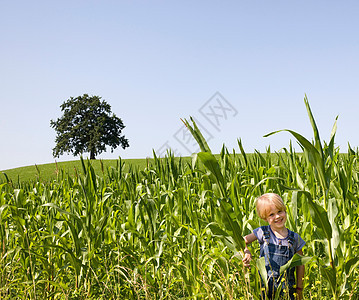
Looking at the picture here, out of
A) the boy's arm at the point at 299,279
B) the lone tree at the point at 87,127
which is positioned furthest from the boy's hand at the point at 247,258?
the lone tree at the point at 87,127

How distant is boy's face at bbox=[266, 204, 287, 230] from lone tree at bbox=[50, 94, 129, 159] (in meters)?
33.5

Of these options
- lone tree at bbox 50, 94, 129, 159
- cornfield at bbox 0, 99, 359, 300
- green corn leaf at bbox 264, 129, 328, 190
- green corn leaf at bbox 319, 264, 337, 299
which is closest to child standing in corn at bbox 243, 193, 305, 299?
cornfield at bbox 0, 99, 359, 300

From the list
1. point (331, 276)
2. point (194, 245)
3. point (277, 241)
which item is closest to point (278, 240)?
point (277, 241)

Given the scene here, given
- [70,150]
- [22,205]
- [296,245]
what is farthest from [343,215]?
[70,150]

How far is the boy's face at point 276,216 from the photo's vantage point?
258 centimetres

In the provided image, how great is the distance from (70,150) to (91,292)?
3386 centimetres

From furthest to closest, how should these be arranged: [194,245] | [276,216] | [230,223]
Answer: [194,245]
[276,216]
[230,223]

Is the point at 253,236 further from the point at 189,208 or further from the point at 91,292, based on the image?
the point at 91,292

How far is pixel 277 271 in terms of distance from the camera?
2.63 metres

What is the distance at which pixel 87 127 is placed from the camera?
3625 cm

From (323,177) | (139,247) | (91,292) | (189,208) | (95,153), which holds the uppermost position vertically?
(95,153)

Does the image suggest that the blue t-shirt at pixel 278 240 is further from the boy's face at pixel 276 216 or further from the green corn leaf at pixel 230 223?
the green corn leaf at pixel 230 223

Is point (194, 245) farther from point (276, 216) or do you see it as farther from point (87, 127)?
point (87, 127)

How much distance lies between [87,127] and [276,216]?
115ft
